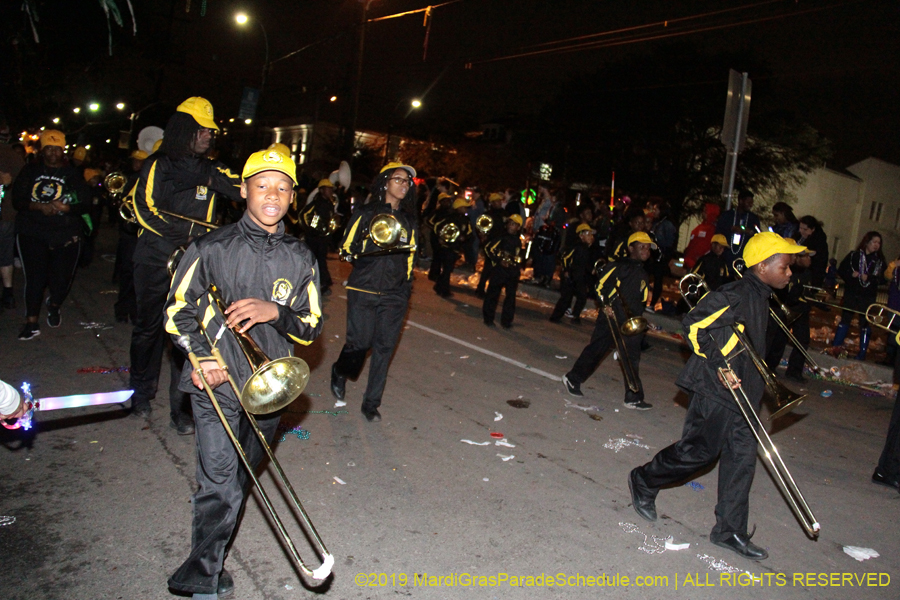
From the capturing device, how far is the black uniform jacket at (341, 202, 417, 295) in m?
5.92

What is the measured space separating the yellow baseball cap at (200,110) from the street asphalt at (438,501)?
94.2 inches

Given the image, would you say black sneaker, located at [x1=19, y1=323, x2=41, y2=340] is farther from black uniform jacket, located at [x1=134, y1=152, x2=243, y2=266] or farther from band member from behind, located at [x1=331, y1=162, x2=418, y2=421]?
band member from behind, located at [x1=331, y1=162, x2=418, y2=421]

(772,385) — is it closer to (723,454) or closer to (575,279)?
(723,454)

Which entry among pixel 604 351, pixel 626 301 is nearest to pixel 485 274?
pixel 604 351

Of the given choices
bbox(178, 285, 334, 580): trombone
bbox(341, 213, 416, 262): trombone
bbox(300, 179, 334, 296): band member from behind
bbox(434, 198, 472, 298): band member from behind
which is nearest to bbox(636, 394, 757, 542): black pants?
bbox(178, 285, 334, 580): trombone

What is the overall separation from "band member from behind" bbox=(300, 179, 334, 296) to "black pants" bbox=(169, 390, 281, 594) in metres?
8.91

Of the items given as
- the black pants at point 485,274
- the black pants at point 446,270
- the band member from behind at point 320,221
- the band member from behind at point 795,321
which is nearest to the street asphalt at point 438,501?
the band member from behind at point 795,321

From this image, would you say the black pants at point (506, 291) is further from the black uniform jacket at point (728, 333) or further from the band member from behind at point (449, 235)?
the black uniform jacket at point (728, 333)

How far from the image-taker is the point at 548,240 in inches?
664

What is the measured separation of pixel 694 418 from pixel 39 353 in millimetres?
6386

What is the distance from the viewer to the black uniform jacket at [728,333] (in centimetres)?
420

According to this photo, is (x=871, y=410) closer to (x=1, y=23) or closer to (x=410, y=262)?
(x=410, y=262)

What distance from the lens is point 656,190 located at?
37062mm

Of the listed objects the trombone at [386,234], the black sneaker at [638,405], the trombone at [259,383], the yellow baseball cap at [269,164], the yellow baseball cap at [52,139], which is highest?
the yellow baseball cap at [52,139]
